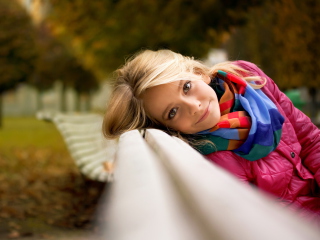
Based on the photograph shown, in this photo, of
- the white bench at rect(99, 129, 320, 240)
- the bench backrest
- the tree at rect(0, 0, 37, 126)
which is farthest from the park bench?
the tree at rect(0, 0, 37, 126)

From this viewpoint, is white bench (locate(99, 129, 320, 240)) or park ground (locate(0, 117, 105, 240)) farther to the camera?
park ground (locate(0, 117, 105, 240))

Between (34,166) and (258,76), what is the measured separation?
9632mm

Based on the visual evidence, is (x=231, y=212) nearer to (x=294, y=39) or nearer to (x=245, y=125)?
(x=245, y=125)

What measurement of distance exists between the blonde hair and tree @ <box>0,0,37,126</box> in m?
21.3

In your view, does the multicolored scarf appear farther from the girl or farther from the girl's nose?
the girl's nose

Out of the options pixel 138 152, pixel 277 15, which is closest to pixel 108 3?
pixel 277 15

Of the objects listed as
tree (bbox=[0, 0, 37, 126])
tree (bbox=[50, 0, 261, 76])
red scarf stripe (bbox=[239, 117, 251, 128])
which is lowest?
tree (bbox=[0, 0, 37, 126])

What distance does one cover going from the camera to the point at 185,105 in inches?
74.7

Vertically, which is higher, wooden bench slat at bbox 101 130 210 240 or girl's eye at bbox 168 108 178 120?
wooden bench slat at bbox 101 130 210 240

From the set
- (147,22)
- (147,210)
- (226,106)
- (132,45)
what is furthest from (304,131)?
(132,45)

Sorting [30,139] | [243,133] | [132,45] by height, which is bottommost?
[30,139]

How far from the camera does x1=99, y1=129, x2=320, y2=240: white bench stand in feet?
2.08

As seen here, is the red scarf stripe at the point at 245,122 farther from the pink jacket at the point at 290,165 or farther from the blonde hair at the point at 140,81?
the blonde hair at the point at 140,81

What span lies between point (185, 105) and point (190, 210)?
1.10 meters
